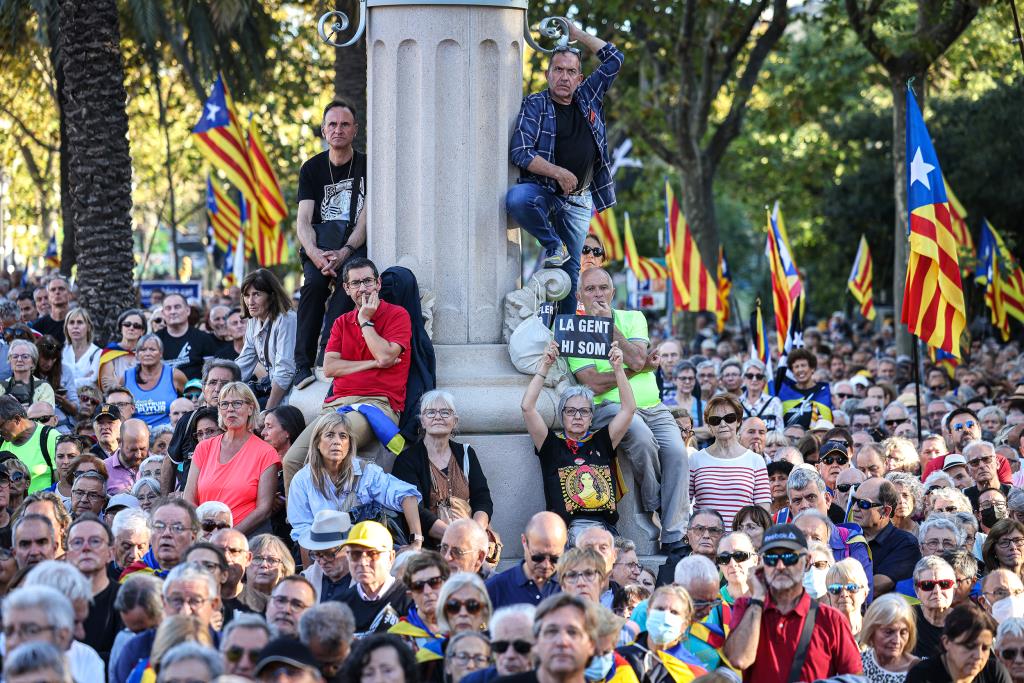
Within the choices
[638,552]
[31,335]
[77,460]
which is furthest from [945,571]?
[31,335]

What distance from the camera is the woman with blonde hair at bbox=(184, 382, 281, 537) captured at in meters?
9.94

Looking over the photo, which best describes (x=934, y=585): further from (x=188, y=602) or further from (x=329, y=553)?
(x=188, y=602)

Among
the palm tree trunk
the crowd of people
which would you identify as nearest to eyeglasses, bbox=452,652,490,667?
the crowd of people

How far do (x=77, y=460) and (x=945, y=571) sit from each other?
204 inches

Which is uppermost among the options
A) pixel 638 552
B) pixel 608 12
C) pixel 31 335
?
pixel 608 12

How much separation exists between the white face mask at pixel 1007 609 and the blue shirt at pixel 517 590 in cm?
204

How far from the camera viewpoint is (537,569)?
851 centimetres

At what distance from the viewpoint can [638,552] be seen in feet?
34.1

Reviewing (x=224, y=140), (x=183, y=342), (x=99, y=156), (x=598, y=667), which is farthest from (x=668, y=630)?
(x=224, y=140)

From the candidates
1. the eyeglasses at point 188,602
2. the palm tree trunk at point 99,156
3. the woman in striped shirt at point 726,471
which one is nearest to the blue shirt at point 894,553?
the woman in striped shirt at point 726,471

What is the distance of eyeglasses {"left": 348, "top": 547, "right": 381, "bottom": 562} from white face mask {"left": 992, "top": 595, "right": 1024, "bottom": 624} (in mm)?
2873

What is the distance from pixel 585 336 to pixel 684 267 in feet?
42.8

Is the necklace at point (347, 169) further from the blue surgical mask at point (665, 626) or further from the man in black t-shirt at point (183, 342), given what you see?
the blue surgical mask at point (665, 626)

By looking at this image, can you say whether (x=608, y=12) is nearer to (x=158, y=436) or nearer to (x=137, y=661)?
(x=158, y=436)
